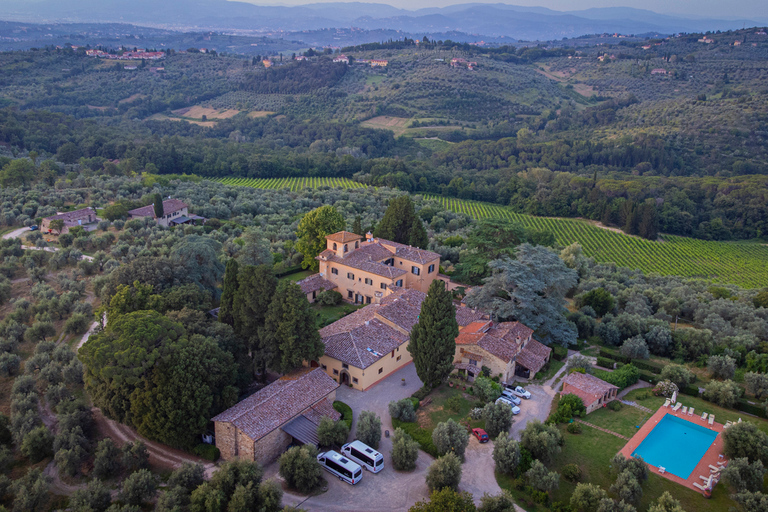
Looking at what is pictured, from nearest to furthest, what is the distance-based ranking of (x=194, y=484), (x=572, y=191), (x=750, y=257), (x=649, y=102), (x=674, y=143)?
1. (x=194, y=484)
2. (x=750, y=257)
3. (x=572, y=191)
4. (x=674, y=143)
5. (x=649, y=102)


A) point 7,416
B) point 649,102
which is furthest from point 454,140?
point 7,416

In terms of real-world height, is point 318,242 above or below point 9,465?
above

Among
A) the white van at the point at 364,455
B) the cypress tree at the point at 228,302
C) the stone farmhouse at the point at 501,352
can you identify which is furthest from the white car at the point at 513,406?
the cypress tree at the point at 228,302

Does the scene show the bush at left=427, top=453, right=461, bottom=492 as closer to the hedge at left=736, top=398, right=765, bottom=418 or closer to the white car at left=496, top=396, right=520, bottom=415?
the white car at left=496, top=396, right=520, bottom=415

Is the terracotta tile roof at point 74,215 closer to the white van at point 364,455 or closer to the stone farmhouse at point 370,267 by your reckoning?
the stone farmhouse at point 370,267

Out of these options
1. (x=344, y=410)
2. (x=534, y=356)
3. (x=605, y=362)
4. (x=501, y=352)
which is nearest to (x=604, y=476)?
(x=501, y=352)

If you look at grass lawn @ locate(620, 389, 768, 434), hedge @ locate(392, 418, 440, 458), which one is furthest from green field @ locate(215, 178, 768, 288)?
hedge @ locate(392, 418, 440, 458)

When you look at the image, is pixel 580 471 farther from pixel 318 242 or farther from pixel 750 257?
pixel 750 257
